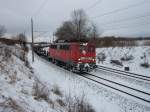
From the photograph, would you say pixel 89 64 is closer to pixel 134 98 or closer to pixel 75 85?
pixel 75 85

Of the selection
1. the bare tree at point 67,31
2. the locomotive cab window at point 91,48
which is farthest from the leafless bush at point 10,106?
the bare tree at point 67,31

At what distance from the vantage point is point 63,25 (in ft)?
271

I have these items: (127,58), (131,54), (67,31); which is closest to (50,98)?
(127,58)

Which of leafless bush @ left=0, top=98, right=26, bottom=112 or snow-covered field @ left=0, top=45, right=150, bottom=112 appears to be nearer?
leafless bush @ left=0, top=98, right=26, bottom=112

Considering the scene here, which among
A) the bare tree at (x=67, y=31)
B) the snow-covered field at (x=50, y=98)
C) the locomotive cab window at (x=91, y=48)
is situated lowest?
the snow-covered field at (x=50, y=98)

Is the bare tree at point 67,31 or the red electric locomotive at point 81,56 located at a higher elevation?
the bare tree at point 67,31

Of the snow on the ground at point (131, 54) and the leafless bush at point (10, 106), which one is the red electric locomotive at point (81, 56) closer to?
the snow on the ground at point (131, 54)

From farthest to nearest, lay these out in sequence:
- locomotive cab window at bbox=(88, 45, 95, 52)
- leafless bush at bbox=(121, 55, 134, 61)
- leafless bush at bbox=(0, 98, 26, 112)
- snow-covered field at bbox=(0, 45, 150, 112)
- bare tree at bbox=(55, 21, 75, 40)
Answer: bare tree at bbox=(55, 21, 75, 40)
leafless bush at bbox=(121, 55, 134, 61)
locomotive cab window at bbox=(88, 45, 95, 52)
snow-covered field at bbox=(0, 45, 150, 112)
leafless bush at bbox=(0, 98, 26, 112)

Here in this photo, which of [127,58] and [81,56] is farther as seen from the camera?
[127,58]

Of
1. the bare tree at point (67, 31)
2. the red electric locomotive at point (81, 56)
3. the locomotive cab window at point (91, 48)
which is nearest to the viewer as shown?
the red electric locomotive at point (81, 56)

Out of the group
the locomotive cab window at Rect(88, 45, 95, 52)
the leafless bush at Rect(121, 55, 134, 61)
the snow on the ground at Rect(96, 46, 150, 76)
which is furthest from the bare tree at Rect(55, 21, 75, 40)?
the locomotive cab window at Rect(88, 45, 95, 52)

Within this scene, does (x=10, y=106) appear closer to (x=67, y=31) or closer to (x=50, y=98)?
(x=50, y=98)

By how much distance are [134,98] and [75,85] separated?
4903 mm

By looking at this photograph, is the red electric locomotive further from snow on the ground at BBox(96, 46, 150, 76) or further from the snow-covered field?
snow on the ground at BBox(96, 46, 150, 76)
